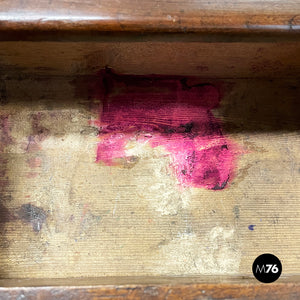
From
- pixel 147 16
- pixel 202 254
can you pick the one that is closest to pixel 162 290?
pixel 202 254

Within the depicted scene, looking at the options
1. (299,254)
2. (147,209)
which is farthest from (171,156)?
(299,254)

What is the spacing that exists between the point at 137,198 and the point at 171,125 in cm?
28

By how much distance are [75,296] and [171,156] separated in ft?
1.91

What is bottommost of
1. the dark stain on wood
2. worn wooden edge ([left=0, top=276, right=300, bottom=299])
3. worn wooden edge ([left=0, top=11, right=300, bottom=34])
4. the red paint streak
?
worn wooden edge ([left=0, top=276, right=300, bottom=299])

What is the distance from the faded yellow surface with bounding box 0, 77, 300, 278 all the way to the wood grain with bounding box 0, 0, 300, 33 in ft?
1.05

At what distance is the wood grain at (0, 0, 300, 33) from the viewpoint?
39.7 inches

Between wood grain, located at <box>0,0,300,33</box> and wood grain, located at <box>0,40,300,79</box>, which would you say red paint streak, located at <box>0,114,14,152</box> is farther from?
wood grain, located at <box>0,0,300,33</box>

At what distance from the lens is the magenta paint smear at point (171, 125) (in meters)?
1.32

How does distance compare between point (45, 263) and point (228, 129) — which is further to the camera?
point (228, 129)

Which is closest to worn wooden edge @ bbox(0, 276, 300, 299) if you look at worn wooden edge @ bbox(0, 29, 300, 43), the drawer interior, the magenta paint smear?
the drawer interior

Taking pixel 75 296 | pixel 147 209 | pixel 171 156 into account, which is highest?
pixel 171 156

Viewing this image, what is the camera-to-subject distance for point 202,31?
3.40ft

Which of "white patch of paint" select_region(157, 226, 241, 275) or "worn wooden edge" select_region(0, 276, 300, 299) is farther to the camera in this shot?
"white patch of paint" select_region(157, 226, 241, 275)

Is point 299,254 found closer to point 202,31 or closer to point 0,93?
point 202,31
